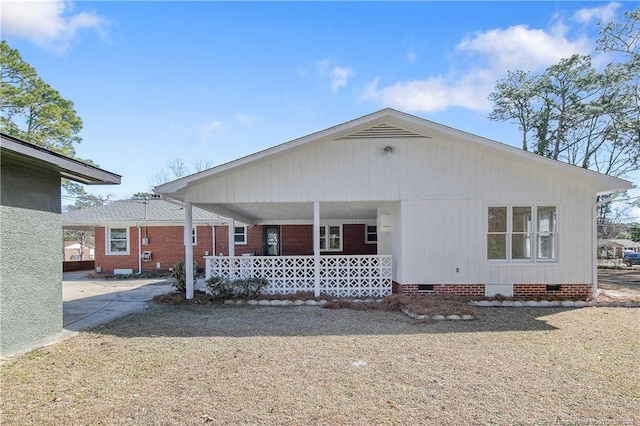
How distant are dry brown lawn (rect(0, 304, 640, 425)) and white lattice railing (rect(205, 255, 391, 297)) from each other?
2526 mm

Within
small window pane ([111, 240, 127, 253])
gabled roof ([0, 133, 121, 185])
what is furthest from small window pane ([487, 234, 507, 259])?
small window pane ([111, 240, 127, 253])

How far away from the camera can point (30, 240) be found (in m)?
5.69

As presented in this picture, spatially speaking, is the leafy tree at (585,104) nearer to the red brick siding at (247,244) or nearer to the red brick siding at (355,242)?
the red brick siding at (355,242)

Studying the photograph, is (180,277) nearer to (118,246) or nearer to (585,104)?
(118,246)

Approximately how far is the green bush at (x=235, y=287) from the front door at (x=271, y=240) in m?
8.65

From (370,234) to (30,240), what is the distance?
1425 cm

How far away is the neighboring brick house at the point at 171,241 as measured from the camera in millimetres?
17891

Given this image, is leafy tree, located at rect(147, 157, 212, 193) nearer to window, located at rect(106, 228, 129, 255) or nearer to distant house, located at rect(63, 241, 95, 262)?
distant house, located at rect(63, 241, 95, 262)

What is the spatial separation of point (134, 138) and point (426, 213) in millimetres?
16252

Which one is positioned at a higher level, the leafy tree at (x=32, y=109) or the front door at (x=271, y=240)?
the leafy tree at (x=32, y=109)

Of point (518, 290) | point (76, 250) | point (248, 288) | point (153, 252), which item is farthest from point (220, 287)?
point (76, 250)

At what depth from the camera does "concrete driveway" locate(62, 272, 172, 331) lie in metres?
7.67

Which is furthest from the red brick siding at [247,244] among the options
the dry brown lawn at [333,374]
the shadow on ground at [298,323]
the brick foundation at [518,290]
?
the dry brown lawn at [333,374]

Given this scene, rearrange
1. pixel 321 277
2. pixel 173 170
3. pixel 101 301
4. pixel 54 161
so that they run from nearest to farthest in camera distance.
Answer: pixel 54 161, pixel 321 277, pixel 101 301, pixel 173 170
